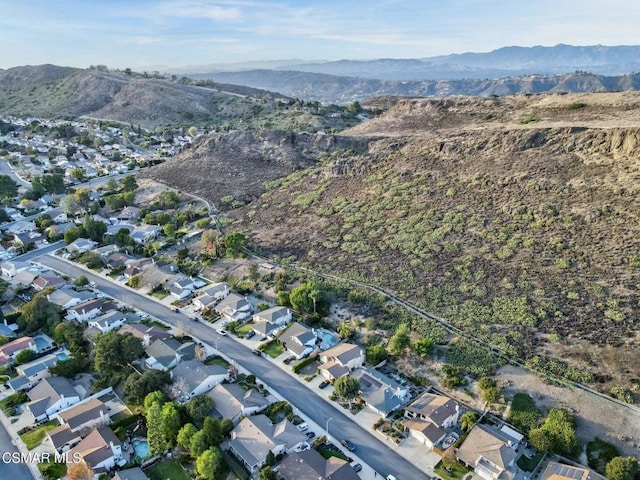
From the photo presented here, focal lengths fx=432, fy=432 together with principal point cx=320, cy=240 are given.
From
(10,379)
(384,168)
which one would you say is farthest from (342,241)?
(10,379)

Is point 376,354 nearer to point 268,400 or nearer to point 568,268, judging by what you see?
point 268,400

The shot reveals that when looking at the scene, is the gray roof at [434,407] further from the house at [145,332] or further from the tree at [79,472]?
the house at [145,332]

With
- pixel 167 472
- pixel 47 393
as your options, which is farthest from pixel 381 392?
pixel 47 393

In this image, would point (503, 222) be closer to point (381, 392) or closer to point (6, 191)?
point (381, 392)

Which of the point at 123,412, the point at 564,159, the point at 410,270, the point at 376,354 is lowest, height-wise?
the point at 123,412

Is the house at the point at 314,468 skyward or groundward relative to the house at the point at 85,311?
groundward

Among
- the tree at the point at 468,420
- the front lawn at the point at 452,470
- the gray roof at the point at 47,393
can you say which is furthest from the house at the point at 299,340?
the gray roof at the point at 47,393
